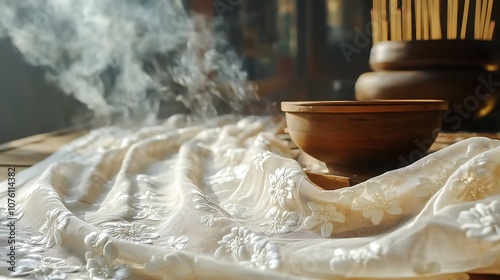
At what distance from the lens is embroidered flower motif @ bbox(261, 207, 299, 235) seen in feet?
1.74

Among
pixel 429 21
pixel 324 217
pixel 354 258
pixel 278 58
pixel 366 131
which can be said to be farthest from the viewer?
pixel 278 58

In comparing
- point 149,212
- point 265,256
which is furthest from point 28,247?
point 265,256

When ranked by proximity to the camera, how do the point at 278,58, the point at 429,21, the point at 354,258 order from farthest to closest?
1. the point at 278,58
2. the point at 429,21
3. the point at 354,258

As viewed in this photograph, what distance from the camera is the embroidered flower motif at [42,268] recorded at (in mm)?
452

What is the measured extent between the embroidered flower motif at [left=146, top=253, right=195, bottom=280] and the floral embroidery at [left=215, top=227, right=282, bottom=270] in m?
0.05

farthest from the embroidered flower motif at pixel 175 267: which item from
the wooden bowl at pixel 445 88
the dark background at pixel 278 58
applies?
the dark background at pixel 278 58

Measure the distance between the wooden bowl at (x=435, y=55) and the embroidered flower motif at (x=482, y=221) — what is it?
63 centimetres

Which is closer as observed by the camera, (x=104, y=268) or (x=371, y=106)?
(x=104, y=268)

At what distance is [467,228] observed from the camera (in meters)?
0.42

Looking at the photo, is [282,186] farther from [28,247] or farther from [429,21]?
[429,21]

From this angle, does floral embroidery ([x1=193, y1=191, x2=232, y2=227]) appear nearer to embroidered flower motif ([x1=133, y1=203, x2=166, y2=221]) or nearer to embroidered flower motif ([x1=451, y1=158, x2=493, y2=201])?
embroidered flower motif ([x1=133, y1=203, x2=166, y2=221])

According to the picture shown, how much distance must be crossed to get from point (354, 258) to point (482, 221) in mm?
107

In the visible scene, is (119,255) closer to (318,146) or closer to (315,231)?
(315,231)

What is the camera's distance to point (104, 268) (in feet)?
1.49
